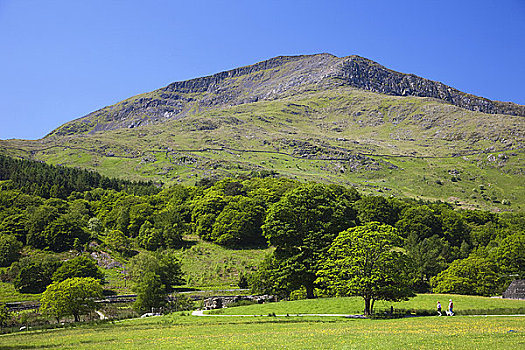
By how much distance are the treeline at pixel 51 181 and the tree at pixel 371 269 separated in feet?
460

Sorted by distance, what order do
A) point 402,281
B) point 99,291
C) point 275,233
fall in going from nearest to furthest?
point 402,281
point 275,233
point 99,291

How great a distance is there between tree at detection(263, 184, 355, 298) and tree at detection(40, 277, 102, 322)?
2776 centimetres

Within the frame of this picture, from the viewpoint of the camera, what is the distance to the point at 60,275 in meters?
73.9

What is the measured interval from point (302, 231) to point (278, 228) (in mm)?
3430

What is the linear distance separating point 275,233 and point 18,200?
104m

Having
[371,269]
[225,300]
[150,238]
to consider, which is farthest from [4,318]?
[150,238]

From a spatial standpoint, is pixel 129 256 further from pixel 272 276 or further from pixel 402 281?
pixel 402 281

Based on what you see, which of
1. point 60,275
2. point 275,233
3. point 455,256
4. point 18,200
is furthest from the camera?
point 18,200

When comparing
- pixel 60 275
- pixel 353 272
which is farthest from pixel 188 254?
pixel 353 272

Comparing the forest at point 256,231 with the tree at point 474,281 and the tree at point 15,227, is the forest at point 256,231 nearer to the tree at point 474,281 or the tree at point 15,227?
the tree at point 474,281

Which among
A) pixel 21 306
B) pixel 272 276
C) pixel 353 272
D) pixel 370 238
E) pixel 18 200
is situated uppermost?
pixel 18 200

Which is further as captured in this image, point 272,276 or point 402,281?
point 272,276

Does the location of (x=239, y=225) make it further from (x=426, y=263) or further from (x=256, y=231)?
(x=426, y=263)

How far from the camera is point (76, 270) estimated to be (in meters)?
74.7
